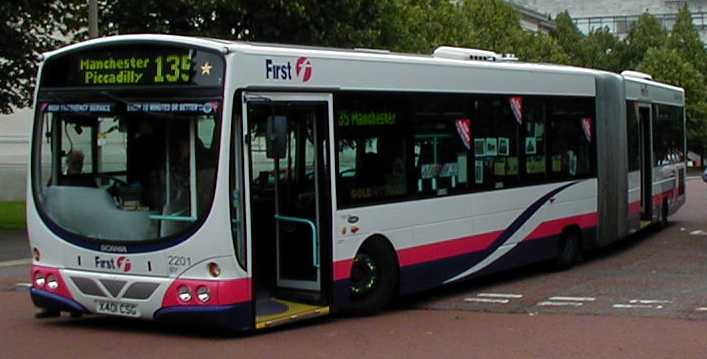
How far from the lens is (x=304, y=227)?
37.4 ft

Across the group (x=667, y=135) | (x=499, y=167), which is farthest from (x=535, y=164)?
(x=667, y=135)

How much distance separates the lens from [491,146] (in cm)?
1455

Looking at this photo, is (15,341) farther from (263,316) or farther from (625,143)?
(625,143)

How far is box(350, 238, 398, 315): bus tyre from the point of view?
473 inches

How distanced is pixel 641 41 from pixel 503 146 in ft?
210

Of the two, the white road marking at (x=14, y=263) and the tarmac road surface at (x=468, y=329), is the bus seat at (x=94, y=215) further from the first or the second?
the white road marking at (x=14, y=263)

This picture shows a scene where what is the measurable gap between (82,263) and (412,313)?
375 centimetres

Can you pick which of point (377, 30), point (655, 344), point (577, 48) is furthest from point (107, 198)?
point (577, 48)

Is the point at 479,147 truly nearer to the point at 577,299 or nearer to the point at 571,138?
the point at 577,299

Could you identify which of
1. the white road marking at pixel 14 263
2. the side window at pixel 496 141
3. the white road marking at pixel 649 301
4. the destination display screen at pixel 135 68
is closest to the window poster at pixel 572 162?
the side window at pixel 496 141

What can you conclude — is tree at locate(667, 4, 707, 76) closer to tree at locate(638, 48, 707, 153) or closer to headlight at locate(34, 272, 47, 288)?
tree at locate(638, 48, 707, 153)

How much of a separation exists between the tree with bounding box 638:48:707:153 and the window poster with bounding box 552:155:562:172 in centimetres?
5408

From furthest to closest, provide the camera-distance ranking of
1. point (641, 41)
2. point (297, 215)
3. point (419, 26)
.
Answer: point (641, 41) < point (419, 26) < point (297, 215)

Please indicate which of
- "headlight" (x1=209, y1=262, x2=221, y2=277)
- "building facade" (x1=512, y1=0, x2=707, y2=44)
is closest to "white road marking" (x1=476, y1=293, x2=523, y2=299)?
"headlight" (x1=209, y1=262, x2=221, y2=277)
